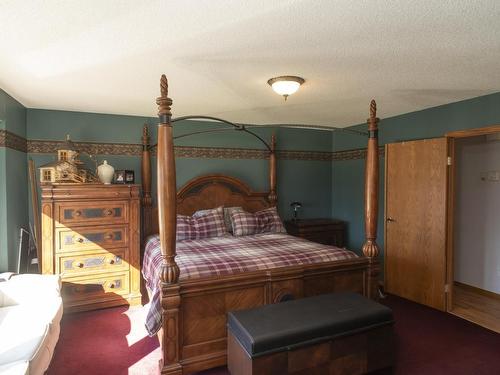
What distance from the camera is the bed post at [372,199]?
2.70 m

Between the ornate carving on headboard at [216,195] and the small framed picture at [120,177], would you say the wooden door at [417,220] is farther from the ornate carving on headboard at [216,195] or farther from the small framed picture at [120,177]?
the small framed picture at [120,177]

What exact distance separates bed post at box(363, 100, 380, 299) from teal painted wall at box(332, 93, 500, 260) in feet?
3.30

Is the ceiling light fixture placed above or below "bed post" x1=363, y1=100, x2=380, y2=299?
above

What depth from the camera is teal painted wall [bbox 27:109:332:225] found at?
12.3 feet

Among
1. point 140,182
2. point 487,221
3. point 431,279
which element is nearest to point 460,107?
point 487,221

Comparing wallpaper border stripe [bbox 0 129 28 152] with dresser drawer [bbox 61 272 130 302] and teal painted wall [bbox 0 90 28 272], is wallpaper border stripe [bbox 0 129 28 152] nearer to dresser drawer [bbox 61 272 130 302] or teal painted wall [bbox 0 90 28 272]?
teal painted wall [bbox 0 90 28 272]

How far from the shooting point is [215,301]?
2.34 metres

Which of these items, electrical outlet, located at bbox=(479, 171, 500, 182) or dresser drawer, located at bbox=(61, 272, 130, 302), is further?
Result: electrical outlet, located at bbox=(479, 171, 500, 182)

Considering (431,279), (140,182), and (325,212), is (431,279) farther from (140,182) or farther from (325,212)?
(140,182)

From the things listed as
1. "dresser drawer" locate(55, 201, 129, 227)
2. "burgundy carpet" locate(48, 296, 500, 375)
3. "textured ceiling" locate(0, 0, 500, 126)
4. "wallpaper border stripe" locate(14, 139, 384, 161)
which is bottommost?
"burgundy carpet" locate(48, 296, 500, 375)

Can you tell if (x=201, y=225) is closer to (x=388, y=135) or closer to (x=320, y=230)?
(x=320, y=230)

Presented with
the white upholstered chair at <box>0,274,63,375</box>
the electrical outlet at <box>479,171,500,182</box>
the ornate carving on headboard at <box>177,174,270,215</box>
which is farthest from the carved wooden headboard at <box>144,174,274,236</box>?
the electrical outlet at <box>479,171,500,182</box>

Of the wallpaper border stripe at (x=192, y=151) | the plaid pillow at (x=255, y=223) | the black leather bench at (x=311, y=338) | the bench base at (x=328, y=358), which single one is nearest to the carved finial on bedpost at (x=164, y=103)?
the black leather bench at (x=311, y=338)

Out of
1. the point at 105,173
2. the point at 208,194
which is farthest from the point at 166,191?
the point at 208,194
